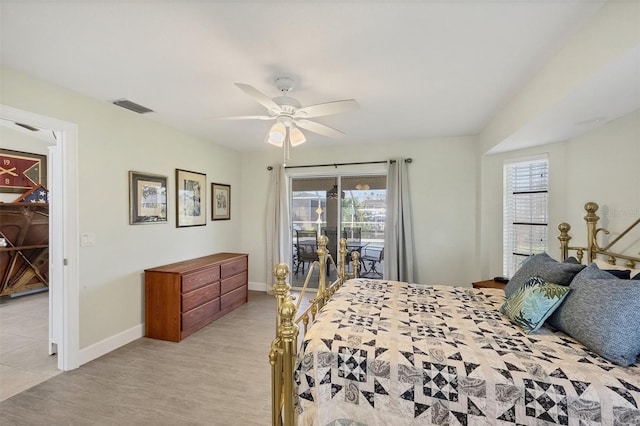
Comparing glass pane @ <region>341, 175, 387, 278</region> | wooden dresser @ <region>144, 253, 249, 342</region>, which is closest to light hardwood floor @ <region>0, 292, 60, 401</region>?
wooden dresser @ <region>144, 253, 249, 342</region>

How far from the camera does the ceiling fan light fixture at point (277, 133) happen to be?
8.14ft

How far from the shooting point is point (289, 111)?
237 cm

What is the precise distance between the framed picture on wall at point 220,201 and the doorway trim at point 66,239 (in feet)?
6.71

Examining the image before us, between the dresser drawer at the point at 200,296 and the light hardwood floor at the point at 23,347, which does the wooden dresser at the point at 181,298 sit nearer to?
the dresser drawer at the point at 200,296

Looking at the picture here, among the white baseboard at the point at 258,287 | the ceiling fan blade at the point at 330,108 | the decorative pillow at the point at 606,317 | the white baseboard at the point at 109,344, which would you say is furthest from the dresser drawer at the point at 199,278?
the decorative pillow at the point at 606,317

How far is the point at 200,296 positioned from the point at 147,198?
53.8 inches

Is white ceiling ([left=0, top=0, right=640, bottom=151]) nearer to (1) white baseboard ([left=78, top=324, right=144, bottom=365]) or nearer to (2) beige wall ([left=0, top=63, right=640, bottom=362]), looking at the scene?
(2) beige wall ([left=0, top=63, right=640, bottom=362])

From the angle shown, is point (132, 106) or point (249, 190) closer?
point (132, 106)

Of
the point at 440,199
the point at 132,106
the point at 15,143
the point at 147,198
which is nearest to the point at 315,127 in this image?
the point at 132,106

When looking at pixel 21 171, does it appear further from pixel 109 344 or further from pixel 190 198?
pixel 109 344

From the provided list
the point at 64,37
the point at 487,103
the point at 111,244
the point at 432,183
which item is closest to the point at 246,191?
the point at 111,244

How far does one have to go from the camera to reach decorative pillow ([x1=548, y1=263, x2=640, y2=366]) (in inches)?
53.3

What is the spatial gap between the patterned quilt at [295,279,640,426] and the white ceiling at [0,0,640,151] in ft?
5.77

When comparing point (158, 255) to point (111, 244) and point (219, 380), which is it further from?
point (219, 380)
